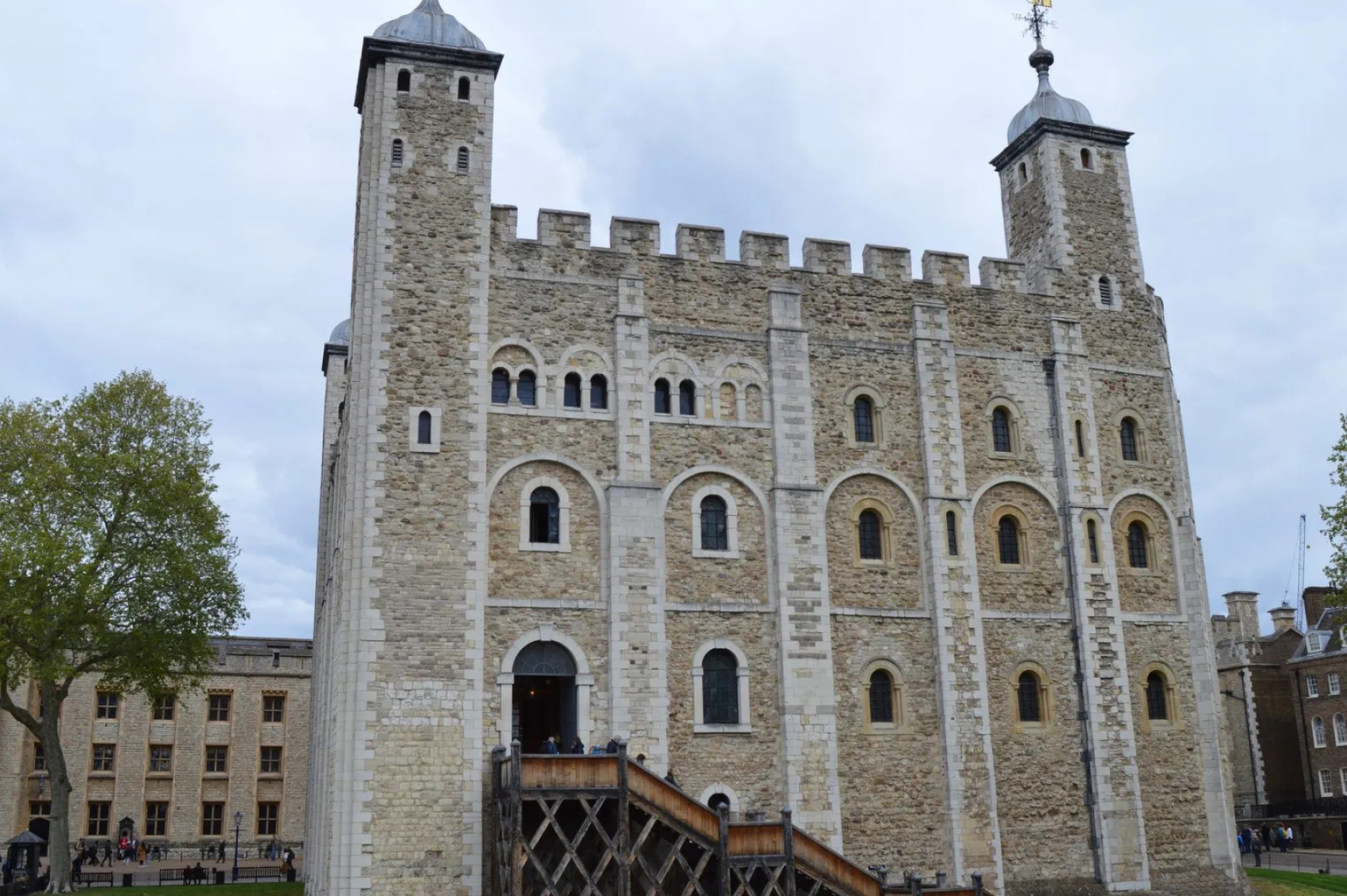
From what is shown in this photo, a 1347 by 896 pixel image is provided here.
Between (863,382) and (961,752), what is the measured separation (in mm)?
8854

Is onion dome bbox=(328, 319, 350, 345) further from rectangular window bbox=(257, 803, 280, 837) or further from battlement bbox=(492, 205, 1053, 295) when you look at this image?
rectangular window bbox=(257, 803, 280, 837)

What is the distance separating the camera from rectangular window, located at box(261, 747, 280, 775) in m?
52.5

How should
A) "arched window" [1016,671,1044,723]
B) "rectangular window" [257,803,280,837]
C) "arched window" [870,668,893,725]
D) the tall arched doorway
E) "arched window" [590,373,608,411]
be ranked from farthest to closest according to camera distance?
"rectangular window" [257,803,280,837] < "arched window" [1016,671,1044,723] < "arched window" [870,668,893,725] < "arched window" [590,373,608,411] < the tall arched doorway

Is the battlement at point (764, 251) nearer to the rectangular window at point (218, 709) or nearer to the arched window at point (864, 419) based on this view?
the arched window at point (864, 419)

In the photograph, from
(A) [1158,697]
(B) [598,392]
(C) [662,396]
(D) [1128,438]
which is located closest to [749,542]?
(C) [662,396]

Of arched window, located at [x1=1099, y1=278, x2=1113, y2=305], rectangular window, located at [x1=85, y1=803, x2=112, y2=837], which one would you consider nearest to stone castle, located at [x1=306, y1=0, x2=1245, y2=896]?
arched window, located at [x1=1099, y1=278, x2=1113, y2=305]

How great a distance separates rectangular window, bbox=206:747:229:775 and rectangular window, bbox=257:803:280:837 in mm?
2084

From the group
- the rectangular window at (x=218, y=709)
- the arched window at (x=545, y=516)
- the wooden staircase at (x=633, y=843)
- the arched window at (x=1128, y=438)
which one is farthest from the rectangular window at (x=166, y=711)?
the arched window at (x=1128, y=438)

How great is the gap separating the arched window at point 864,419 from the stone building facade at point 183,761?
3244 cm

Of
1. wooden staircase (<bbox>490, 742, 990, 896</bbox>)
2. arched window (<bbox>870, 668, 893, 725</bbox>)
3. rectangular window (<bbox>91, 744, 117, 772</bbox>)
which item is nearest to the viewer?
wooden staircase (<bbox>490, 742, 990, 896</bbox>)

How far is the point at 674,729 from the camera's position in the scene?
26391mm

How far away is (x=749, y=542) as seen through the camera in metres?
28.2

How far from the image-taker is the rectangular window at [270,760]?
172 ft

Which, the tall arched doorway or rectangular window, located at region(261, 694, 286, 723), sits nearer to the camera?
the tall arched doorway
